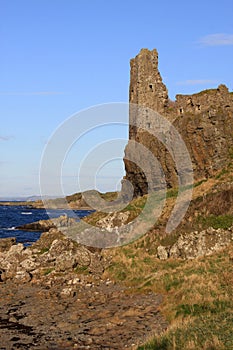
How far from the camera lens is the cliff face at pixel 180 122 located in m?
55.4

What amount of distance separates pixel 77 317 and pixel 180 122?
41.7m

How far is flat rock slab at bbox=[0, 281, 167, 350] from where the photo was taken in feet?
71.1

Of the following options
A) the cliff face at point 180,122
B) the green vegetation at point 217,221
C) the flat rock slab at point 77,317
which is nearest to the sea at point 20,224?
the cliff face at point 180,122

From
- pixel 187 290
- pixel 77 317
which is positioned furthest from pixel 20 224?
pixel 187 290

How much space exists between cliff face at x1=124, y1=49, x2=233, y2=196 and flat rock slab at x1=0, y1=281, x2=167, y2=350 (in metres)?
27.7

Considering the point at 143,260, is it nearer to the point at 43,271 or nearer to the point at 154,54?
the point at 43,271

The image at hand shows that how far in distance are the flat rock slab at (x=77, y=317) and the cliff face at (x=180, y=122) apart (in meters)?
27.7

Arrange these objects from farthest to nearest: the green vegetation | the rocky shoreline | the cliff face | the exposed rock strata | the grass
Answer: the cliff face → the green vegetation → the exposed rock strata → the rocky shoreline → the grass

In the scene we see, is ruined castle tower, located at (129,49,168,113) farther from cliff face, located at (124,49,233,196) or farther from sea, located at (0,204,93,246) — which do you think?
sea, located at (0,204,93,246)

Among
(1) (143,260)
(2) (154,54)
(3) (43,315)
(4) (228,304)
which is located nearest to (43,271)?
(1) (143,260)

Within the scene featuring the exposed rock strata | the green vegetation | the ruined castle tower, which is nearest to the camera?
the exposed rock strata

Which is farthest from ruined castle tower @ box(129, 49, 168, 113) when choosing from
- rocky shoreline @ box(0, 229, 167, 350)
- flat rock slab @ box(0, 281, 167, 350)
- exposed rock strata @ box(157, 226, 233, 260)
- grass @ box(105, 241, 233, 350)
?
flat rock slab @ box(0, 281, 167, 350)

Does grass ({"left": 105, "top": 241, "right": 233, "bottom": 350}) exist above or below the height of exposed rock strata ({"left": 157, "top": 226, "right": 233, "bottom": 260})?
below

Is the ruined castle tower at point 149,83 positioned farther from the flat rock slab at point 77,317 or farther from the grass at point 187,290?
the flat rock slab at point 77,317
